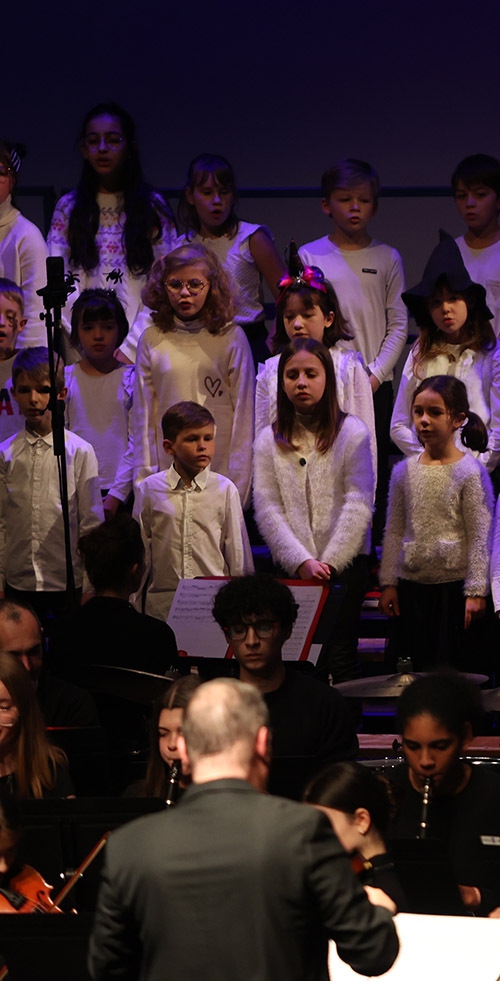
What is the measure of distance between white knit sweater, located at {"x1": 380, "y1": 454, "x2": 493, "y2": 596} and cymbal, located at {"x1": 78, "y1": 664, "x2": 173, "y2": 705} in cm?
156

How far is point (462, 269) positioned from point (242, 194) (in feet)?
6.68

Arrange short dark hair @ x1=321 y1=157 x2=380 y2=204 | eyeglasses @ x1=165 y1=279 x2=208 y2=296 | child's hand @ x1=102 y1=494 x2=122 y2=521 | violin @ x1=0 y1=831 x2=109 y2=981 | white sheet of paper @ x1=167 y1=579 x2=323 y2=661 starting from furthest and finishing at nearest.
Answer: short dark hair @ x1=321 y1=157 x2=380 y2=204, child's hand @ x1=102 y1=494 x2=122 y2=521, eyeglasses @ x1=165 y1=279 x2=208 y2=296, white sheet of paper @ x1=167 y1=579 x2=323 y2=661, violin @ x1=0 y1=831 x2=109 y2=981

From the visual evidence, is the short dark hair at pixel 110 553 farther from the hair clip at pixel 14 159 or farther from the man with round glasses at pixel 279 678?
the hair clip at pixel 14 159

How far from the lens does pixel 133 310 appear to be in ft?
21.5

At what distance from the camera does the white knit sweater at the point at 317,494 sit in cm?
537

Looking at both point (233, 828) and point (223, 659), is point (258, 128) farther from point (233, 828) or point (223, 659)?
point (233, 828)

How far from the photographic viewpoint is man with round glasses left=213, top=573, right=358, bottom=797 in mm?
3811

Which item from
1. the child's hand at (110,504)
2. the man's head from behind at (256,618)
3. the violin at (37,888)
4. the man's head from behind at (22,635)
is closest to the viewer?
the violin at (37,888)

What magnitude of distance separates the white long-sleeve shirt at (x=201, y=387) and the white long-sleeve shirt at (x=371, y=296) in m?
0.68

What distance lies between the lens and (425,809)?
133 inches

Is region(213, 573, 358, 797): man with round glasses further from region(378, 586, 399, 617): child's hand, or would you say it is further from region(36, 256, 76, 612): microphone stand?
region(378, 586, 399, 617): child's hand

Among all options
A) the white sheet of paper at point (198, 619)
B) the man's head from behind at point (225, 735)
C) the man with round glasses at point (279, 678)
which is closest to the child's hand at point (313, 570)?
the white sheet of paper at point (198, 619)

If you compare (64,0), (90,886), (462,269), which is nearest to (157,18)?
(64,0)

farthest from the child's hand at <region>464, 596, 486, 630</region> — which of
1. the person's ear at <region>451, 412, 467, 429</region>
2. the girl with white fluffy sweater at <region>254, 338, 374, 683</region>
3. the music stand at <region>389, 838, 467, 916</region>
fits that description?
the music stand at <region>389, 838, 467, 916</region>
